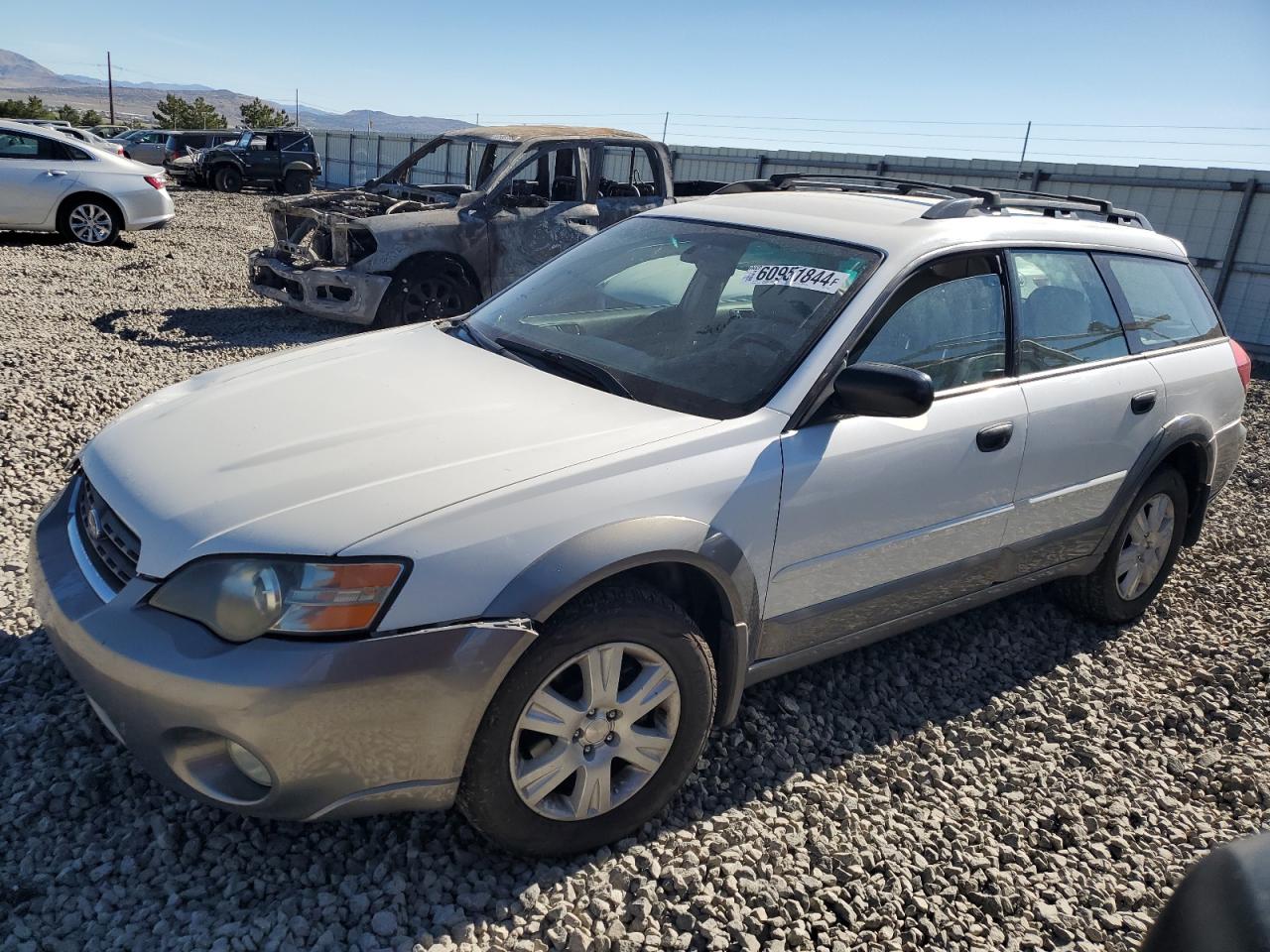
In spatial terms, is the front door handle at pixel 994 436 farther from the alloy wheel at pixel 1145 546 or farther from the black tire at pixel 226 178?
the black tire at pixel 226 178

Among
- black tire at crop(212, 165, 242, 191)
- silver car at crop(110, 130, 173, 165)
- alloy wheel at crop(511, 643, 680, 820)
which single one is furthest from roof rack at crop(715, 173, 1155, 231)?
silver car at crop(110, 130, 173, 165)

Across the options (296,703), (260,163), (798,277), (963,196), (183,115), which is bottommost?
(296,703)

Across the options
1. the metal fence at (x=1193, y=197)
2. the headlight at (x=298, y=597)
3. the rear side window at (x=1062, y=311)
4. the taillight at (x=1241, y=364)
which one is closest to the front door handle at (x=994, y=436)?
the rear side window at (x=1062, y=311)

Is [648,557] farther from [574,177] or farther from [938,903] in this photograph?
[574,177]

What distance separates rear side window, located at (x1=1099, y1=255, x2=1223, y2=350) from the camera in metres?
3.77

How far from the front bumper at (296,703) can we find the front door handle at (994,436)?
1.69m

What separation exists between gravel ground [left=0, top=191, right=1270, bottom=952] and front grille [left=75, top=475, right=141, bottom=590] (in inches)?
26.9

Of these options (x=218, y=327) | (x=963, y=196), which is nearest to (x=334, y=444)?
(x=963, y=196)

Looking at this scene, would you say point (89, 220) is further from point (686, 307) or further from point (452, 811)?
point (452, 811)

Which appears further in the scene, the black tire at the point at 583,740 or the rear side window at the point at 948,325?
the rear side window at the point at 948,325

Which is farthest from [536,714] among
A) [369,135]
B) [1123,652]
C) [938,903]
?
[369,135]

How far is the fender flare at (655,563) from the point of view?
7.03 ft

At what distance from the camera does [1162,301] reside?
12.9 feet

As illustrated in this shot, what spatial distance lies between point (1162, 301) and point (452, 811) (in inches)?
135
